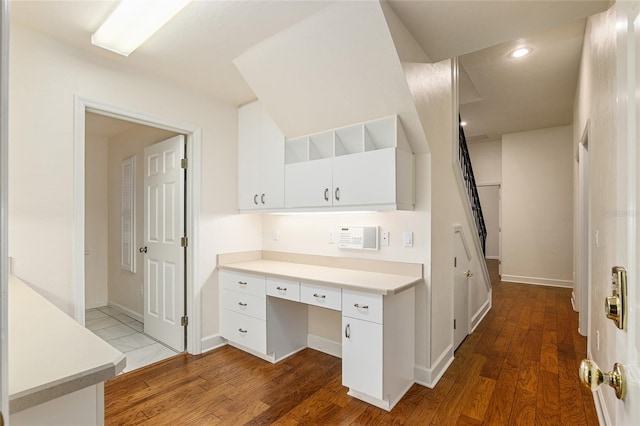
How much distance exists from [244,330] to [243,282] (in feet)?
1.47

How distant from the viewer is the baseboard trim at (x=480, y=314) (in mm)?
3698

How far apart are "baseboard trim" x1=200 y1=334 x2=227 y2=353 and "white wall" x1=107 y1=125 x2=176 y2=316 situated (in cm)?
143

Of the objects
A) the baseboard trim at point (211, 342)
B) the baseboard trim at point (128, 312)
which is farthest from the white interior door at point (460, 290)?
the baseboard trim at point (128, 312)

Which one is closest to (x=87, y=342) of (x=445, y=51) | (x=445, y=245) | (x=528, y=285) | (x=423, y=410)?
(x=423, y=410)

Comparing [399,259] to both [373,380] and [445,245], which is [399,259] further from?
[373,380]

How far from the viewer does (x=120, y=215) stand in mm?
4492

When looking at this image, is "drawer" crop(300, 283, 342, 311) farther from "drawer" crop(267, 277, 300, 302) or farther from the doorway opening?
the doorway opening

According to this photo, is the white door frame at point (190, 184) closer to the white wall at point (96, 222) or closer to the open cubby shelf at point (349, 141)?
the open cubby shelf at point (349, 141)

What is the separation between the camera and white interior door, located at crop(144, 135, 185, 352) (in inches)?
121

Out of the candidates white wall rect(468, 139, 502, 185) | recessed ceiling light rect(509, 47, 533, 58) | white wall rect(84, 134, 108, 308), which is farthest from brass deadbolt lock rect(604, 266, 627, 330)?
white wall rect(468, 139, 502, 185)

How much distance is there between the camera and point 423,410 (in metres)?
2.12

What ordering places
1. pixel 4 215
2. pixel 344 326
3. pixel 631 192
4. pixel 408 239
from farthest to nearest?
pixel 408 239
pixel 344 326
pixel 631 192
pixel 4 215

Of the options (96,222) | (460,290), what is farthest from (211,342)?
(96,222)

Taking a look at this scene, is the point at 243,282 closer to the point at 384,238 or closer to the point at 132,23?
the point at 384,238
